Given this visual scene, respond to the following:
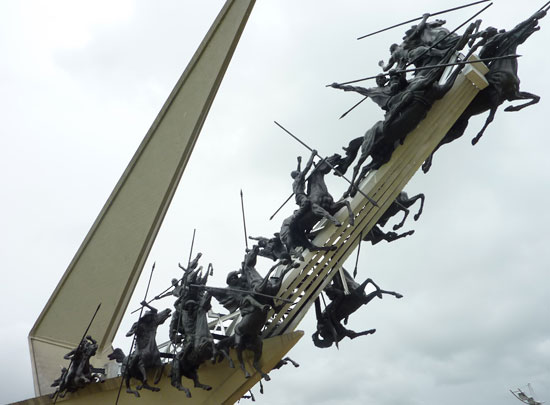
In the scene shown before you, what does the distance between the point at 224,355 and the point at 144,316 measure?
1424 millimetres

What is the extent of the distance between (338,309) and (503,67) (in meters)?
4.27

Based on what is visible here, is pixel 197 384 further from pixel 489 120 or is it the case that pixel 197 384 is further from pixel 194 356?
pixel 489 120

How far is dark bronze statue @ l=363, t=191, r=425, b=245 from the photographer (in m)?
10.1

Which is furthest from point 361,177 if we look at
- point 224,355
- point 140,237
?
point 140,237

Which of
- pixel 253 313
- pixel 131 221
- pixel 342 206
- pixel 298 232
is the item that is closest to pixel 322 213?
pixel 342 206

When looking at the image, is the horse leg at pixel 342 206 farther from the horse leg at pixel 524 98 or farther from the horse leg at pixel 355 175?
the horse leg at pixel 524 98

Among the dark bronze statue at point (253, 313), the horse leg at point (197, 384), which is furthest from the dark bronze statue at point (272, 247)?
the horse leg at point (197, 384)

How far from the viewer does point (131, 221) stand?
12.2m

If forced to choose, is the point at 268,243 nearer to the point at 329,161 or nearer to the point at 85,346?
the point at 329,161

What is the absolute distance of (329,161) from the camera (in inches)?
399

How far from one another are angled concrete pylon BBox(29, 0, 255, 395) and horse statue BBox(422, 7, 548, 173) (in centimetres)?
461

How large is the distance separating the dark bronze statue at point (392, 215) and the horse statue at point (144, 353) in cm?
343

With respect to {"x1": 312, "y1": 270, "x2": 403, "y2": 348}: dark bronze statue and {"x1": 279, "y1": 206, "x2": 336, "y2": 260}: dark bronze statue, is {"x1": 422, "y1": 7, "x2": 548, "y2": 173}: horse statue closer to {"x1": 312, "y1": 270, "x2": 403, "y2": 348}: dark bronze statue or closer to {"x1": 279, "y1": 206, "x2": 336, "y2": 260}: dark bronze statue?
{"x1": 279, "y1": 206, "x2": 336, "y2": 260}: dark bronze statue

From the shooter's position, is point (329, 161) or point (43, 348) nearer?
point (329, 161)
